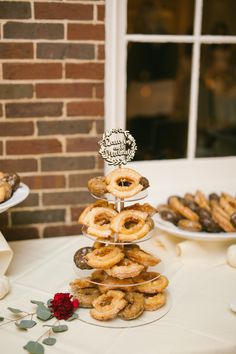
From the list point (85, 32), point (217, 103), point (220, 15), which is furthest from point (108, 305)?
point (220, 15)

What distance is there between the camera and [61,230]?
72.6 inches

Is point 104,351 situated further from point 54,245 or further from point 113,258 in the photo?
point 54,245

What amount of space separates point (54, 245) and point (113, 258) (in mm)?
565

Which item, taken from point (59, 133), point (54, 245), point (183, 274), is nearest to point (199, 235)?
point (183, 274)

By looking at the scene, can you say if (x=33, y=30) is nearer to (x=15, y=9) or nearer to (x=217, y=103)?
(x=15, y=9)

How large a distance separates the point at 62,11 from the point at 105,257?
0.96 meters

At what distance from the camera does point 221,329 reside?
1.16 meters

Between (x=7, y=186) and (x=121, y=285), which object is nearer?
(x=121, y=285)

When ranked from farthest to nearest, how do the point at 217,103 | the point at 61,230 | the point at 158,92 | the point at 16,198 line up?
the point at 158,92 → the point at 217,103 → the point at 61,230 → the point at 16,198

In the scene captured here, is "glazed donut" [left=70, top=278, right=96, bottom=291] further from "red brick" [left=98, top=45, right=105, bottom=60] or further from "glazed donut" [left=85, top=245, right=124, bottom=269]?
"red brick" [left=98, top=45, right=105, bottom=60]

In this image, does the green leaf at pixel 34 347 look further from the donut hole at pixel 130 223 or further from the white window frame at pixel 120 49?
the white window frame at pixel 120 49

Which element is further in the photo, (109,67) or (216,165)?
(216,165)

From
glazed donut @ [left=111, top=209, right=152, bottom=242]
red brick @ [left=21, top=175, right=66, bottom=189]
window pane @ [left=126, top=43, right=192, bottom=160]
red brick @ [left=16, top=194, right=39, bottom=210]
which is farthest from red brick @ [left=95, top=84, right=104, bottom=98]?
window pane @ [left=126, top=43, right=192, bottom=160]

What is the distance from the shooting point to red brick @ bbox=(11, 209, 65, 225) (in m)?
1.78
